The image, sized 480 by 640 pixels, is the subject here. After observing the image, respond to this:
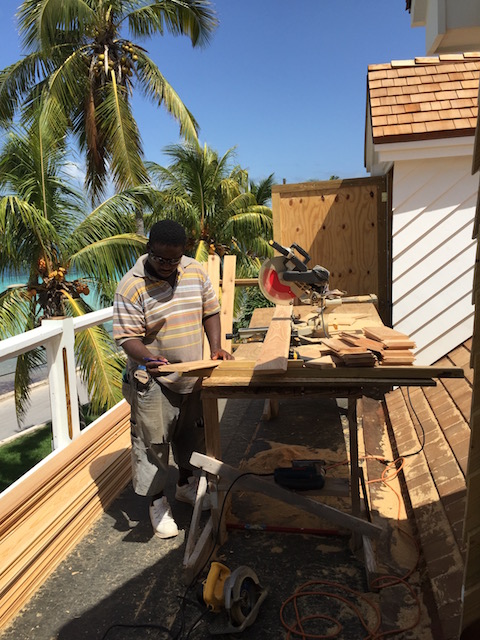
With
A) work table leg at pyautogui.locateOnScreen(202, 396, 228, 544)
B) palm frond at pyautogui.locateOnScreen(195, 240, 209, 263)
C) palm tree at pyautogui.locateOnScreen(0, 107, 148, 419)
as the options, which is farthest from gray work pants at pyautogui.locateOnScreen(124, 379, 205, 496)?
palm frond at pyautogui.locateOnScreen(195, 240, 209, 263)

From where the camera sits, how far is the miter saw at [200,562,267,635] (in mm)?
2578

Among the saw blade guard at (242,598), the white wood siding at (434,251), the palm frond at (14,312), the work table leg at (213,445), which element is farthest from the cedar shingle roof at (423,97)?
the palm frond at (14,312)

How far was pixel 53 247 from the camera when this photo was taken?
11.5 m

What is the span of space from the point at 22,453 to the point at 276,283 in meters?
14.7

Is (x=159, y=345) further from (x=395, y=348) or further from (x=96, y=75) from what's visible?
(x=96, y=75)

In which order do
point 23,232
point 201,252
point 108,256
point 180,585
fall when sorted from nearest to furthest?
point 180,585 → point 23,232 → point 108,256 → point 201,252

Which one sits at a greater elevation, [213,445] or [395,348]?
[395,348]

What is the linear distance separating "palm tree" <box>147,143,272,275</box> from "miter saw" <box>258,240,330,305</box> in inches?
436

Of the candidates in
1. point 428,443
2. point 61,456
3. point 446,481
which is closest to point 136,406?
point 61,456

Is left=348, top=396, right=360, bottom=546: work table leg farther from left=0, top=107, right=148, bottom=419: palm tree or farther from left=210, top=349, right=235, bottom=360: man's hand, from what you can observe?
left=0, top=107, right=148, bottom=419: palm tree

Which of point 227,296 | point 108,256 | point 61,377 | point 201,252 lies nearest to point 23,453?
point 108,256

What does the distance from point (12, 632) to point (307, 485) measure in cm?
186

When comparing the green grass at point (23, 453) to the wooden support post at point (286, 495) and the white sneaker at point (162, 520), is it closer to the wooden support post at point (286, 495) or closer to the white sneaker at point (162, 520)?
the white sneaker at point (162, 520)

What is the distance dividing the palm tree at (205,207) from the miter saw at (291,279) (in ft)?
36.3
